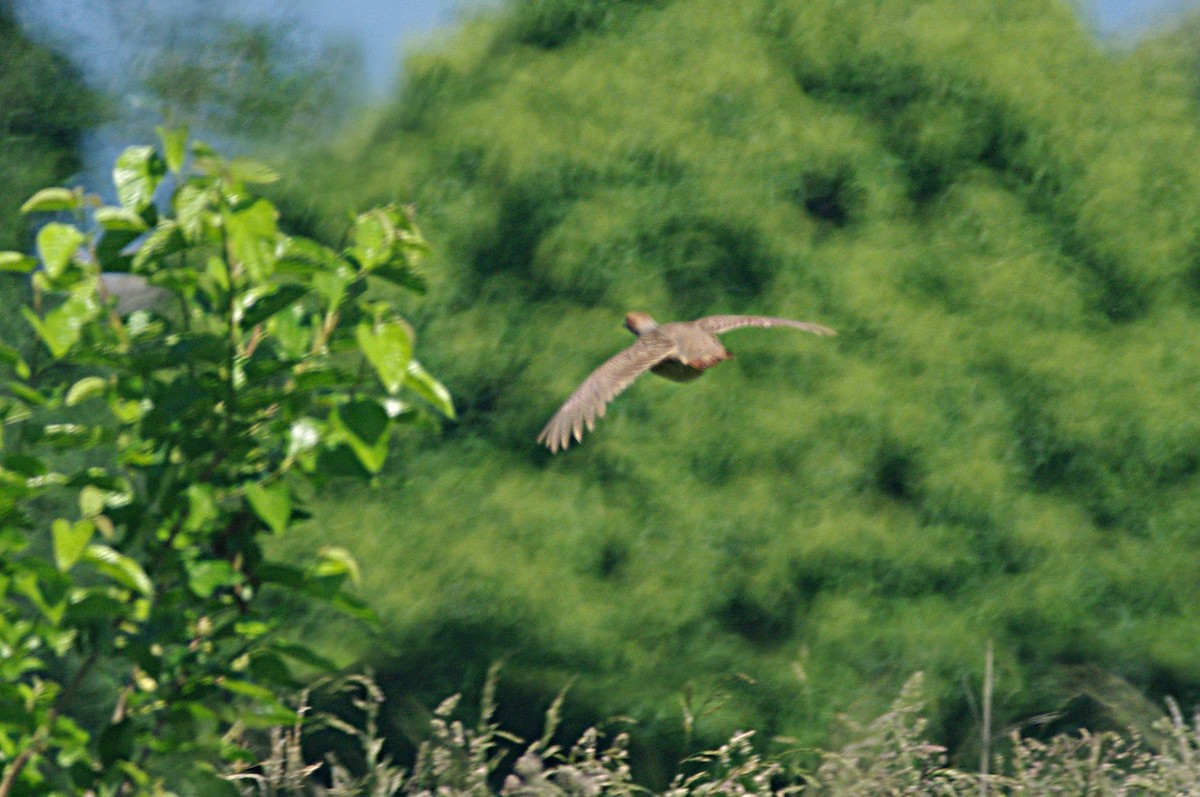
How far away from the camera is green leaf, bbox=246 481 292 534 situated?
5.40 feet

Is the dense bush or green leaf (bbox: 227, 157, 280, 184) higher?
green leaf (bbox: 227, 157, 280, 184)

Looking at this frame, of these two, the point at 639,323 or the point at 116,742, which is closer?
the point at 116,742

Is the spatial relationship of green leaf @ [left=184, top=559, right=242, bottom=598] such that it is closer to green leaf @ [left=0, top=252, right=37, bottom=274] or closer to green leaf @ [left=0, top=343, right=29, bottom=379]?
green leaf @ [left=0, top=343, right=29, bottom=379]

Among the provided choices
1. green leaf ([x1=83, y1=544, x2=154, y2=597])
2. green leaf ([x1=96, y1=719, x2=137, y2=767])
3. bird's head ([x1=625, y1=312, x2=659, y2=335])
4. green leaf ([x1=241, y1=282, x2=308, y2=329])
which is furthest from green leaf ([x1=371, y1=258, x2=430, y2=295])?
bird's head ([x1=625, y1=312, x2=659, y2=335])

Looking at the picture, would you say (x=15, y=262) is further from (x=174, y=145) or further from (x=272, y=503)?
(x=272, y=503)

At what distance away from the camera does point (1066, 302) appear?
20.2 ft

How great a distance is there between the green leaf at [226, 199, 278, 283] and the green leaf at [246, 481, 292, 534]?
9.6 inches

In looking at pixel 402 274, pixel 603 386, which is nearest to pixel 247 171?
pixel 402 274

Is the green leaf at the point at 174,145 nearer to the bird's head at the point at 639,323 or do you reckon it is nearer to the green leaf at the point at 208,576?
the green leaf at the point at 208,576

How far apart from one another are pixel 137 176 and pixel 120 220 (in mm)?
69

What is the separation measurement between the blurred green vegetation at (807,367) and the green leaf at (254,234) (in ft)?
13.9

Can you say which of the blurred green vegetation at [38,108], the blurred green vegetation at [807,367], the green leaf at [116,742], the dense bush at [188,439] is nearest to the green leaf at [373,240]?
the dense bush at [188,439]

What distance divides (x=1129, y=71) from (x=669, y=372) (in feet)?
13.2

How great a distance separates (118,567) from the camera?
1.63 metres
